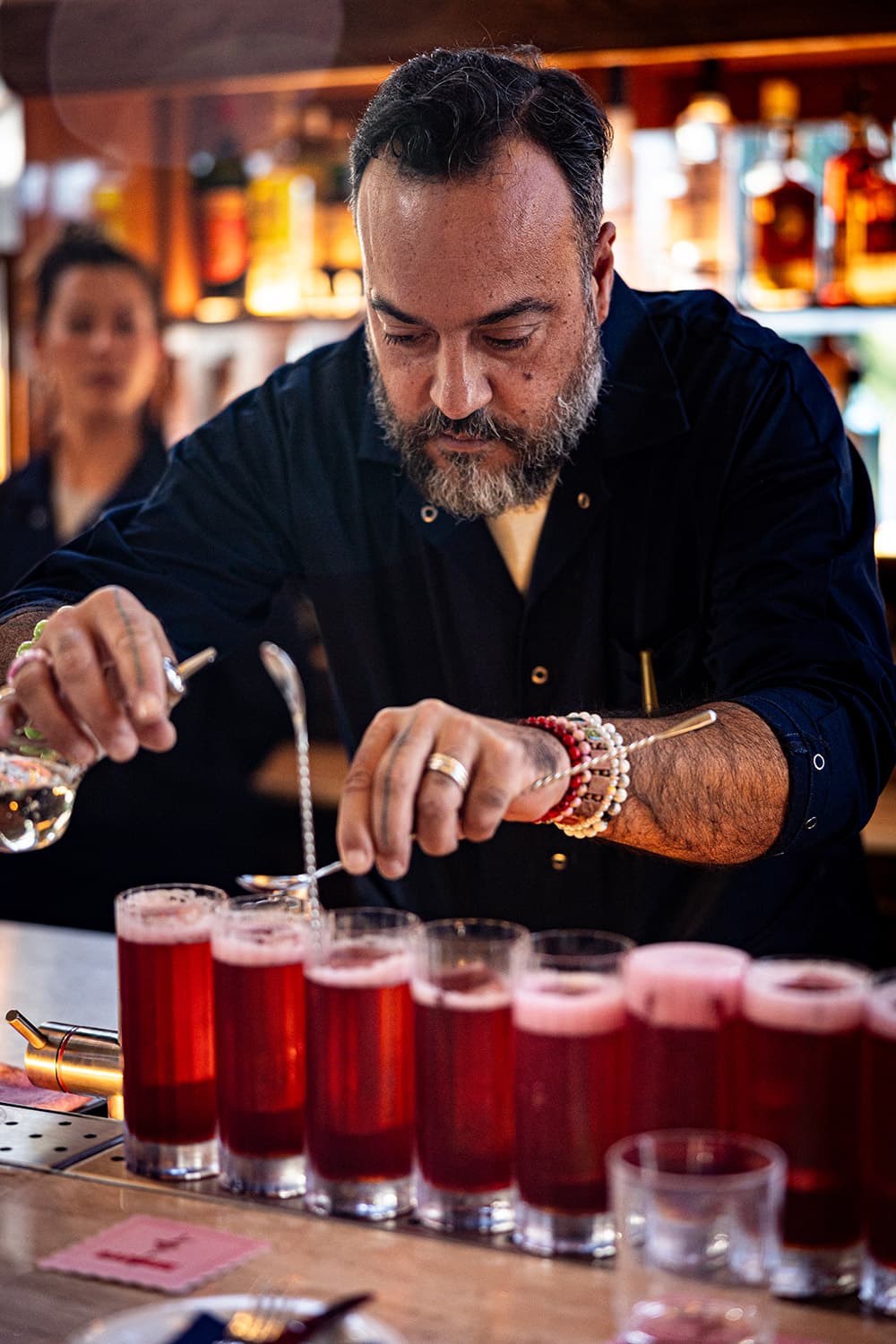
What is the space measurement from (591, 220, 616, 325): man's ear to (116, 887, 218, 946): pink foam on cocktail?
0.97m

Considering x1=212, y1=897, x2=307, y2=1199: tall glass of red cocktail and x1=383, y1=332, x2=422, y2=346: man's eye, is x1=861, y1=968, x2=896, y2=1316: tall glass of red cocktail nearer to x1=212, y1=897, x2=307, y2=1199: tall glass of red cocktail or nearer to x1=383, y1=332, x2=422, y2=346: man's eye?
x1=212, y1=897, x2=307, y2=1199: tall glass of red cocktail

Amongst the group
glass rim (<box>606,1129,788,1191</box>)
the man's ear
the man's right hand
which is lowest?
glass rim (<box>606,1129,788,1191</box>)

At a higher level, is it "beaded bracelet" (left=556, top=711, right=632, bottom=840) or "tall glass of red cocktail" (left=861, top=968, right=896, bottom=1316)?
"beaded bracelet" (left=556, top=711, right=632, bottom=840)

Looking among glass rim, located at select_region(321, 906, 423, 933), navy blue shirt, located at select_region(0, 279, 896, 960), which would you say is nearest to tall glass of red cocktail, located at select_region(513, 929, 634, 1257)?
glass rim, located at select_region(321, 906, 423, 933)

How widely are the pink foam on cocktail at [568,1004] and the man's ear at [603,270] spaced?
40.9 inches

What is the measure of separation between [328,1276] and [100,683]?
509 millimetres

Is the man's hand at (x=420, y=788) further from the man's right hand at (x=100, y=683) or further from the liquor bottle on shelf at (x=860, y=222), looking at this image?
the liquor bottle on shelf at (x=860, y=222)

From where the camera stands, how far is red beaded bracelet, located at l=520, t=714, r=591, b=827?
54.4 inches

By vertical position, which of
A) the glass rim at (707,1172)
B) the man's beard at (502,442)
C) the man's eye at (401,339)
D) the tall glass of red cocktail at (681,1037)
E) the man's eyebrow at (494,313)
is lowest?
the glass rim at (707,1172)

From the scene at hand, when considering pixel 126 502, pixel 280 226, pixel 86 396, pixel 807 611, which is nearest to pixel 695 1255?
pixel 807 611

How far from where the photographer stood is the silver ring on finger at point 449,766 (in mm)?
1186

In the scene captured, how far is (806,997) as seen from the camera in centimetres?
103

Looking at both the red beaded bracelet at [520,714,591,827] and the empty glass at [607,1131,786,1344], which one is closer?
the empty glass at [607,1131,786,1344]

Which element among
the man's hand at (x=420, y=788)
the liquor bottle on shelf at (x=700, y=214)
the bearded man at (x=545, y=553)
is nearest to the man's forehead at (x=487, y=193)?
the bearded man at (x=545, y=553)
